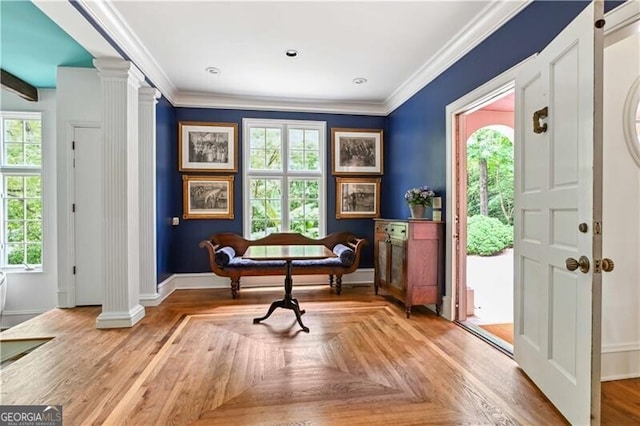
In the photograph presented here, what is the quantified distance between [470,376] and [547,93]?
1.87 metres

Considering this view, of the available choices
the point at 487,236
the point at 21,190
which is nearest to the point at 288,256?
the point at 21,190

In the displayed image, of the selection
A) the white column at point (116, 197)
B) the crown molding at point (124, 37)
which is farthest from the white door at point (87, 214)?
the crown molding at point (124, 37)

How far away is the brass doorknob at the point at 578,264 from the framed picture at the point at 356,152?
352 cm

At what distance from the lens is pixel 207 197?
14.9 ft

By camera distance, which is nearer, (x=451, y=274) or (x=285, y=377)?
(x=285, y=377)

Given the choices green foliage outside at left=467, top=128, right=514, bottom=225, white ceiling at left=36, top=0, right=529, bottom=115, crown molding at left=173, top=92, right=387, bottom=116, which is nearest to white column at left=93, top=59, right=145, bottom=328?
white ceiling at left=36, top=0, right=529, bottom=115

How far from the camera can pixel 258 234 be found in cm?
473

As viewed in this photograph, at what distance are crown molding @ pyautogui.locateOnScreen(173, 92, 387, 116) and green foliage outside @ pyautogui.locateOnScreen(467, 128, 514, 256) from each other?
299cm

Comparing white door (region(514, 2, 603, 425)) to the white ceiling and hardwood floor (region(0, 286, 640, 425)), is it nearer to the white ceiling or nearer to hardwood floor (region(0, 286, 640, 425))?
hardwood floor (region(0, 286, 640, 425))

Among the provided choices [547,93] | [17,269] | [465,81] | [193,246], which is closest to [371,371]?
[547,93]

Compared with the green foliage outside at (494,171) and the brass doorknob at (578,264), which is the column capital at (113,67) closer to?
the brass doorknob at (578,264)

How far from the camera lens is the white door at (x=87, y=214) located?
11.9ft

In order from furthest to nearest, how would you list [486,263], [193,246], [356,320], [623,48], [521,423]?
[486,263], [193,246], [356,320], [623,48], [521,423]

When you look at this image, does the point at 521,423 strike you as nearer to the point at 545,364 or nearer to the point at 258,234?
the point at 545,364
